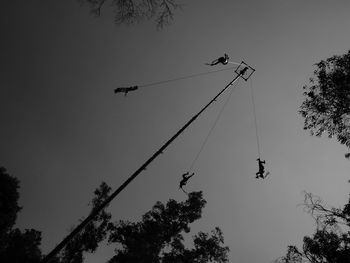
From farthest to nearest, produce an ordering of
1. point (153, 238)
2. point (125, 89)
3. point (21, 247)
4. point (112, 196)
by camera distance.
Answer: point (21, 247), point (153, 238), point (125, 89), point (112, 196)

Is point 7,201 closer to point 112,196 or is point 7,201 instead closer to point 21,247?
point 21,247

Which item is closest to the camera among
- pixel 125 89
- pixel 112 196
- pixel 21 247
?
pixel 112 196

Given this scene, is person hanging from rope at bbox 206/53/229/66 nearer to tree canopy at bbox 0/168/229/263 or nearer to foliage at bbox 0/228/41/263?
tree canopy at bbox 0/168/229/263

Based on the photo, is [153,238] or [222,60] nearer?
[222,60]

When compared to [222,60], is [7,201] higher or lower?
higher

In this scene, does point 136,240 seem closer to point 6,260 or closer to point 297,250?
point 297,250

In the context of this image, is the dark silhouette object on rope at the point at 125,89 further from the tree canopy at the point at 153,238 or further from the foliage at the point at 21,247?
the foliage at the point at 21,247

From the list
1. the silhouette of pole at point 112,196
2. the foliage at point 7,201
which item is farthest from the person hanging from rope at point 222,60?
the foliage at point 7,201

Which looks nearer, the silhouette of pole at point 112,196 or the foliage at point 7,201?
the silhouette of pole at point 112,196


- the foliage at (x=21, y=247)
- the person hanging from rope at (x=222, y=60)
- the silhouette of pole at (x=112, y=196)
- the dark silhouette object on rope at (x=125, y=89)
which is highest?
the foliage at (x=21, y=247)

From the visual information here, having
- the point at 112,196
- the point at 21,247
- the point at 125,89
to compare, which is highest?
the point at 21,247

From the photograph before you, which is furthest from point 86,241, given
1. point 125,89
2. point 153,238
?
point 125,89

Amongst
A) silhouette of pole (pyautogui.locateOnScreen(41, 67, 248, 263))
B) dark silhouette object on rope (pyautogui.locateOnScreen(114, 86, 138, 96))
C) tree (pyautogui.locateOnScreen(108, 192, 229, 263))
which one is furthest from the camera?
tree (pyautogui.locateOnScreen(108, 192, 229, 263))

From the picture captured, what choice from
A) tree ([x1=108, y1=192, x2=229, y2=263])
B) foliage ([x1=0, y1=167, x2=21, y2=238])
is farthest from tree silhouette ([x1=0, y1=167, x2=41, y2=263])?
tree ([x1=108, y1=192, x2=229, y2=263])
